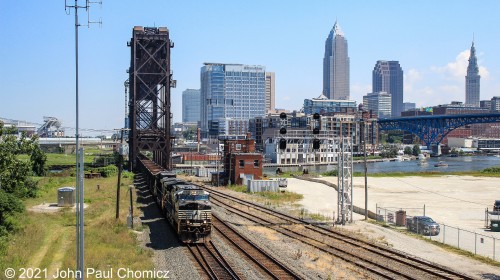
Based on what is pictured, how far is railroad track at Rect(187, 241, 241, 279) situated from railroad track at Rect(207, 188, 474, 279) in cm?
706

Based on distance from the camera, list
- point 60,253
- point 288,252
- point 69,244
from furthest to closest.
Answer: point 288,252, point 69,244, point 60,253

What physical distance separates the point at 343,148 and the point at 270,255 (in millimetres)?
17826

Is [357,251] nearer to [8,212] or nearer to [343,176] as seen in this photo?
[343,176]

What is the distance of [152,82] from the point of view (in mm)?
100562

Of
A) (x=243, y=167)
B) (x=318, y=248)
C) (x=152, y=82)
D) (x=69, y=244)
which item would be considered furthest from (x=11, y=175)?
(x=152, y=82)

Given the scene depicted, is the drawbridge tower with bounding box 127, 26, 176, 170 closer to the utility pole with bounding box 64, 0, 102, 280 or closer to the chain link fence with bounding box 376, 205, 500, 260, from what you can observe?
the chain link fence with bounding box 376, 205, 500, 260

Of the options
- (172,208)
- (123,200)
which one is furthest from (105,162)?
(172,208)

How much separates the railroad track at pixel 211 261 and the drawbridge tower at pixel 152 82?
203 feet

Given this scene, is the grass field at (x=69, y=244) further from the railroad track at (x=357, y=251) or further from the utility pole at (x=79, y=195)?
the railroad track at (x=357, y=251)

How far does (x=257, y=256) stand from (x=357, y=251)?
6.89 meters

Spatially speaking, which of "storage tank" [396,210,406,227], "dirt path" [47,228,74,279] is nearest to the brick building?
"storage tank" [396,210,406,227]

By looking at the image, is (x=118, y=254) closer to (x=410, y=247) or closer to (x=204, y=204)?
(x=204, y=204)

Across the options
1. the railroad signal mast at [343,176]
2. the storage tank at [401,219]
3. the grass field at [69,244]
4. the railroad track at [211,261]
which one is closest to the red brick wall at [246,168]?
the railroad signal mast at [343,176]

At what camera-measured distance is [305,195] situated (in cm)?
7319
